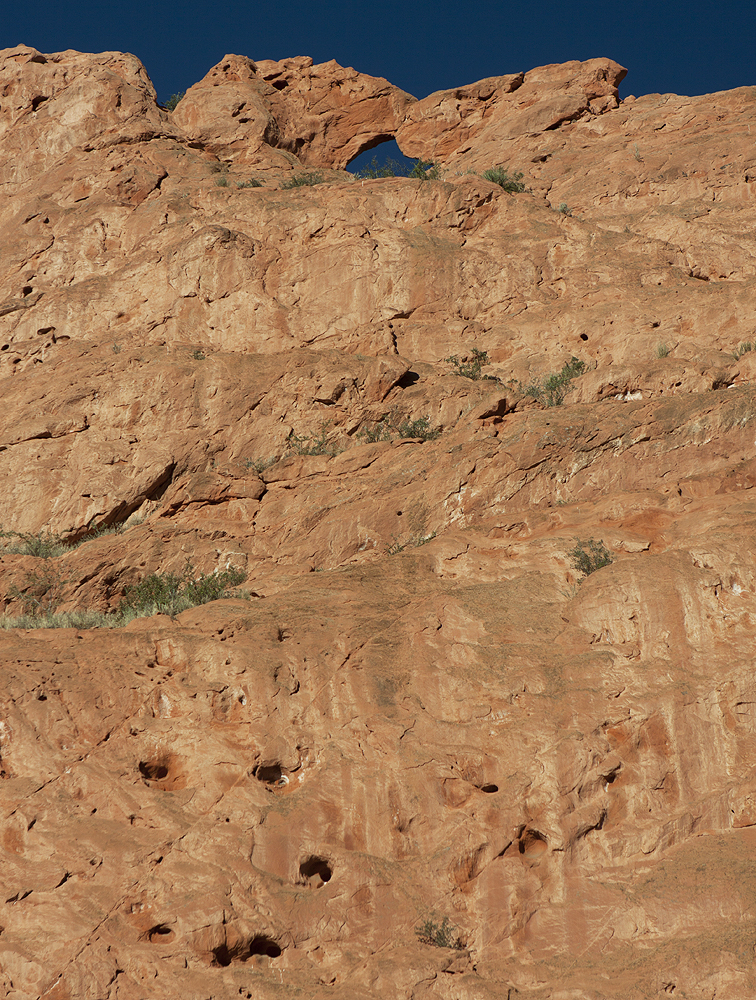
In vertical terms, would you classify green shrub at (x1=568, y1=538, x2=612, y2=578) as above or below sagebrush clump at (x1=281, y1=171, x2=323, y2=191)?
below

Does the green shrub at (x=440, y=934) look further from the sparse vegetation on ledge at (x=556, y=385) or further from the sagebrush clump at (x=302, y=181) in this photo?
the sagebrush clump at (x=302, y=181)

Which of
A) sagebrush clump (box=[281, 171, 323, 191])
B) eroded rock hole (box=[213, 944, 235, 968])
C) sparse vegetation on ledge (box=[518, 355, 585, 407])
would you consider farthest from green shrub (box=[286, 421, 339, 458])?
eroded rock hole (box=[213, 944, 235, 968])

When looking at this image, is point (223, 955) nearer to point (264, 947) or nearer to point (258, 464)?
point (264, 947)

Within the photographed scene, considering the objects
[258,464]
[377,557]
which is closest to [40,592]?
[258,464]

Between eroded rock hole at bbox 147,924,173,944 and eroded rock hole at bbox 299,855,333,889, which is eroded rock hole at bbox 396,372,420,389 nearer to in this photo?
eroded rock hole at bbox 299,855,333,889

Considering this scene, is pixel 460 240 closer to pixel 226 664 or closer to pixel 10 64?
pixel 226 664

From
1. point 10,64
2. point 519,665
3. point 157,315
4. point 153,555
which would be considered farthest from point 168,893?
point 10,64

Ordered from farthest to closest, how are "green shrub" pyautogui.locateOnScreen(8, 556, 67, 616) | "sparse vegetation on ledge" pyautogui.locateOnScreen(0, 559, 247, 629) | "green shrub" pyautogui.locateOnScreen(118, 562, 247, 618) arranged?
"green shrub" pyautogui.locateOnScreen(8, 556, 67, 616) → "green shrub" pyautogui.locateOnScreen(118, 562, 247, 618) → "sparse vegetation on ledge" pyautogui.locateOnScreen(0, 559, 247, 629)
